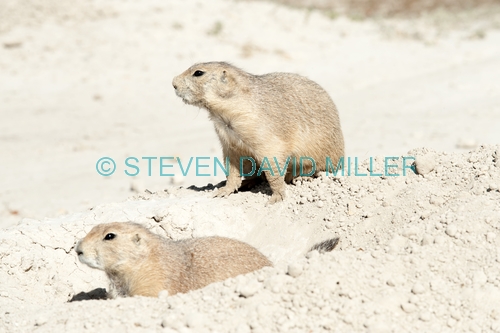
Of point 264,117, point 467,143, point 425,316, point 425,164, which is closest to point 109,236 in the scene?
point 264,117

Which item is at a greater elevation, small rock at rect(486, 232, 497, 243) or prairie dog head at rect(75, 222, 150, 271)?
small rock at rect(486, 232, 497, 243)

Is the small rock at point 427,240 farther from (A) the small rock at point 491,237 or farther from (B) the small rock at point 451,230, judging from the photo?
(A) the small rock at point 491,237

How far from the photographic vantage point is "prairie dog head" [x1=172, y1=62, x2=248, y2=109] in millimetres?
6207

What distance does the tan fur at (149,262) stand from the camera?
4.94m

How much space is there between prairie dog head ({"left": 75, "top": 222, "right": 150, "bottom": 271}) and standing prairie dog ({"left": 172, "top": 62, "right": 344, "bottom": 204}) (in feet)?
5.21

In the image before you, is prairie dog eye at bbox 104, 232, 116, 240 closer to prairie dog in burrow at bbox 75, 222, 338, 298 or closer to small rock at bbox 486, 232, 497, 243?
prairie dog in burrow at bbox 75, 222, 338, 298

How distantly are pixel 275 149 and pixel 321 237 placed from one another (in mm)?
904

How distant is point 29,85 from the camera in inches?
521

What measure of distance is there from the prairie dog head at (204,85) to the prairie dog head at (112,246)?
1.58 m

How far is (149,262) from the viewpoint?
5031mm

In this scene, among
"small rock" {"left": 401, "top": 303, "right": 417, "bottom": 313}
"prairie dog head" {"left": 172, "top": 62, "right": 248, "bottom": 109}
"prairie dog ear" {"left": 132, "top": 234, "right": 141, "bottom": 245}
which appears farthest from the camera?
"prairie dog head" {"left": 172, "top": 62, "right": 248, "bottom": 109}

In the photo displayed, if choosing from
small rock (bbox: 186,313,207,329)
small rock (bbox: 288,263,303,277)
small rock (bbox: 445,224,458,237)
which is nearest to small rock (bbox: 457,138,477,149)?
small rock (bbox: 445,224,458,237)

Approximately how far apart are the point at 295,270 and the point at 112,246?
1.43m

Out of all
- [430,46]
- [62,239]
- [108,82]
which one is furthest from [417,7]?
[62,239]
